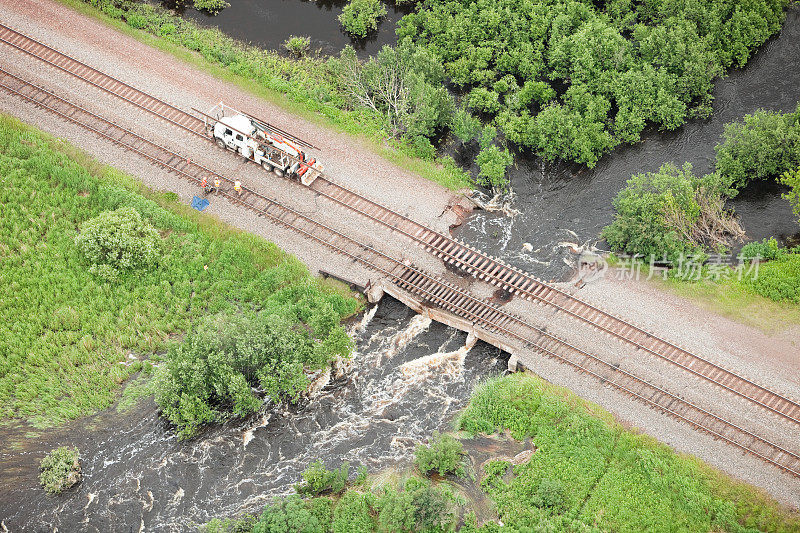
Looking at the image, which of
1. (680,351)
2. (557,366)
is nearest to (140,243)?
(557,366)

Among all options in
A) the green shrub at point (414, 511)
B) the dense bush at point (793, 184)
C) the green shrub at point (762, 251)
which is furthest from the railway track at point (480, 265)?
the green shrub at point (414, 511)

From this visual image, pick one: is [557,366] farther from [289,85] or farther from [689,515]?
[289,85]

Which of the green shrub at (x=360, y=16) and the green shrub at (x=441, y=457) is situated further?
the green shrub at (x=360, y=16)

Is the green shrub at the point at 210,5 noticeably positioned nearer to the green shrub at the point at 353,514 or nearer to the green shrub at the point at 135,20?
the green shrub at the point at 135,20

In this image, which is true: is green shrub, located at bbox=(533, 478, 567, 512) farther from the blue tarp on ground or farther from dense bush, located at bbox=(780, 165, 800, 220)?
the blue tarp on ground

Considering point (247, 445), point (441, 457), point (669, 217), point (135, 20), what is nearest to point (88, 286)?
point (247, 445)
